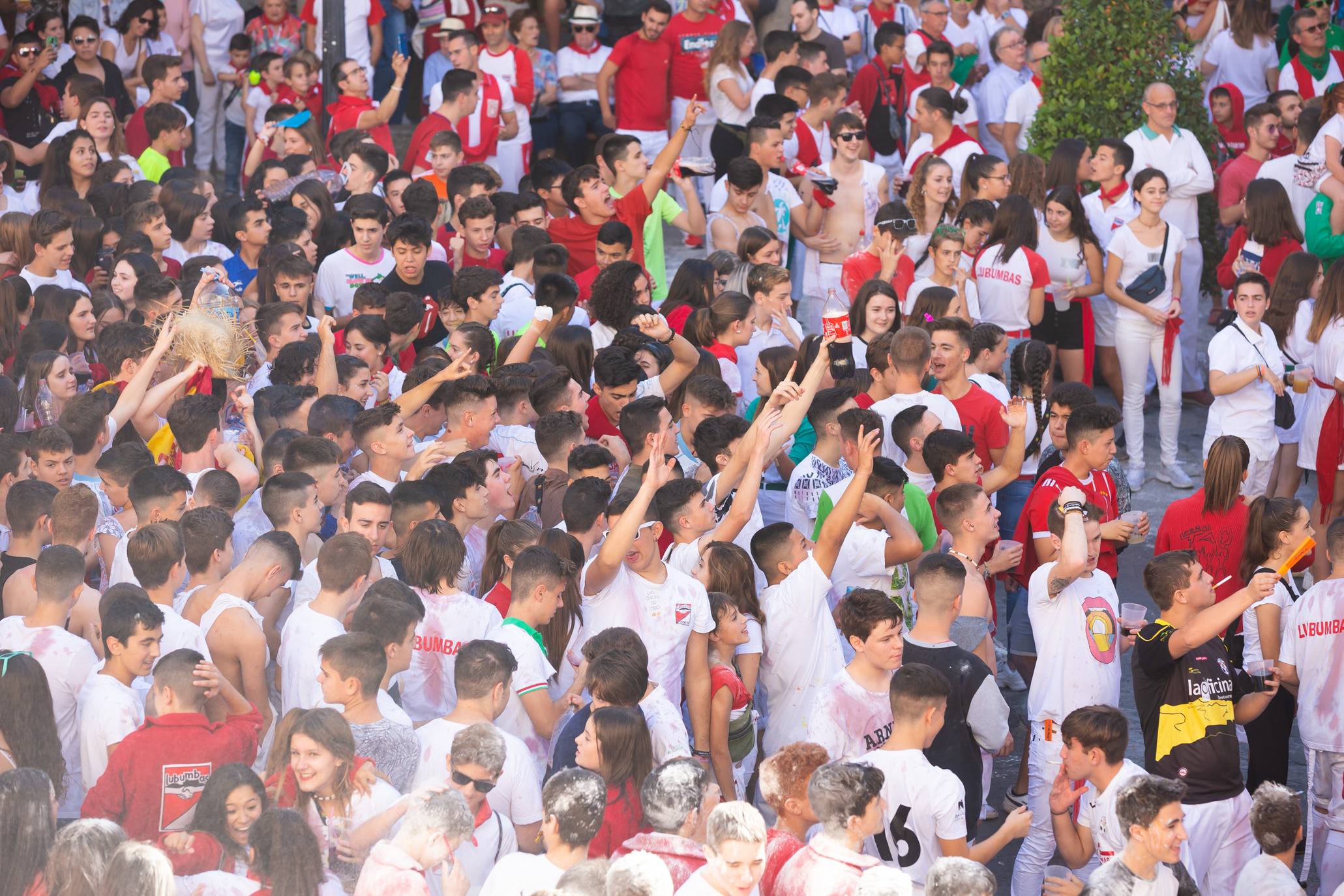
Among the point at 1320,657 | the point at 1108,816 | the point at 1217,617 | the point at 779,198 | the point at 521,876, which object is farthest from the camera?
the point at 779,198

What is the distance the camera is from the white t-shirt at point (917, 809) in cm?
479

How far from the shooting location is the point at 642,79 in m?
12.7

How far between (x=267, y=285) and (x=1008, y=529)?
4192 mm

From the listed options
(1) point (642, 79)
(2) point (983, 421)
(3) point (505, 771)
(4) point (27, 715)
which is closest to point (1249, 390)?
(2) point (983, 421)

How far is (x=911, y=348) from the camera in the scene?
24.0ft

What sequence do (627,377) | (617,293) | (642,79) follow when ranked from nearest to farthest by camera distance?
(627,377) < (617,293) < (642,79)

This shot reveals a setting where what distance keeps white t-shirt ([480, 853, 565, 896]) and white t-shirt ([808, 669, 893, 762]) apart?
4.57 feet

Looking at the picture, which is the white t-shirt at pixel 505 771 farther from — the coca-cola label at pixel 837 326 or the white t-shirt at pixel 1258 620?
the white t-shirt at pixel 1258 620

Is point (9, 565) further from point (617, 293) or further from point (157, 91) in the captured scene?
point (157, 91)

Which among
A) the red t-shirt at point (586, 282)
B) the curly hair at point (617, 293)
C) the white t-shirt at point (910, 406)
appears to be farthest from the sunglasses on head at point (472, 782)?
the red t-shirt at point (586, 282)

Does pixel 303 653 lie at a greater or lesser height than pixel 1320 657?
greater

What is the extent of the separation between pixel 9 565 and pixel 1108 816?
3.97 metres

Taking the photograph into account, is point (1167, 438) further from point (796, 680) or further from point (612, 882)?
point (612, 882)

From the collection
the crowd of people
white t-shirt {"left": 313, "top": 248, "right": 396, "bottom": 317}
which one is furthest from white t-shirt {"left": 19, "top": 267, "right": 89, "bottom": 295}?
Result: white t-shirt {"left": 313, "top": 248, "right": 396, "bottom": 317}
